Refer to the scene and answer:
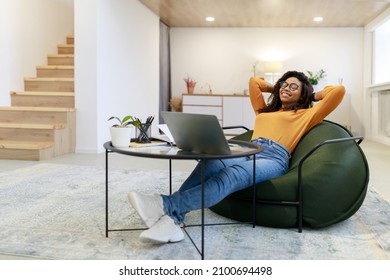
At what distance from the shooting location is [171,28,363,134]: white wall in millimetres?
8094

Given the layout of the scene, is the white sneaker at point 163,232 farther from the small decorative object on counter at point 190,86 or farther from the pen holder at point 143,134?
the small decorative object on counter at point 190,86

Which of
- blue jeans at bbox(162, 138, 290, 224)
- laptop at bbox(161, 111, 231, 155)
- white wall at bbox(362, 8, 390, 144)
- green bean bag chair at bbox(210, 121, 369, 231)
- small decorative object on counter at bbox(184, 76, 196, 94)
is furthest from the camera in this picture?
small decorative object on counter at bbox(184, 76, 196, 94)

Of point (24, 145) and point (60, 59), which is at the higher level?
point (60, 59)

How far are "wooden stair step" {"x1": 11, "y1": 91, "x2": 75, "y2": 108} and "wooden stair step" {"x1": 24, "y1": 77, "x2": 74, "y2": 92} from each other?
20cm

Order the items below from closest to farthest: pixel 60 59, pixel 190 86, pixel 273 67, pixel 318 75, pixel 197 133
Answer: pixel 197 133, pixel 60 59, pixel 273 67, pixel 318 75, pixel 190 86

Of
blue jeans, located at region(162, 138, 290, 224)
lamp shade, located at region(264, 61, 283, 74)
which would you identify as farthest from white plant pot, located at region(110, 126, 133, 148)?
lamp shade, located at region(264, 61, 283, 74)

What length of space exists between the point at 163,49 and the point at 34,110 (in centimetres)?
344

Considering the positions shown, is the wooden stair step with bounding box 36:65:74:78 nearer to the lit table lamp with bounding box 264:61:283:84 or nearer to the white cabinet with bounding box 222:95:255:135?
the white cabinet with bounding box 222:95:255:135

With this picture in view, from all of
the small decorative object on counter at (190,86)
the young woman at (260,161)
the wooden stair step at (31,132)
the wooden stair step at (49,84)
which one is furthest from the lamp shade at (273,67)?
the young woman at (260,161)

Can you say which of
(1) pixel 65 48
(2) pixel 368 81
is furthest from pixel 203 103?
(2) pixel 368 81

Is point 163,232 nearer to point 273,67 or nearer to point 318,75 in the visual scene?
point 273,67

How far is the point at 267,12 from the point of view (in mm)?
6977

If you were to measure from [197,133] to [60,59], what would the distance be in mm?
5292

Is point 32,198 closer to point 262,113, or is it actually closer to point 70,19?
point 262,113
